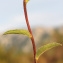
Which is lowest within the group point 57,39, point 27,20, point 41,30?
point 41,30

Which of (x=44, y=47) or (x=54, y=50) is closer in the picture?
(x=44, y=47)

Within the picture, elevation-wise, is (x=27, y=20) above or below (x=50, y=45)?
above

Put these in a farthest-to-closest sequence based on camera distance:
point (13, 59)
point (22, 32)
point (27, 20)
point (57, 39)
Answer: point (57, 39) → point (13, 59) → point (22, 32) → point (27, 20)

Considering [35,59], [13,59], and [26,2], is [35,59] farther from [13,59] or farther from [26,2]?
[13,59]

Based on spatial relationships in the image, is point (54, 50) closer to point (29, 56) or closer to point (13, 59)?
point (29, 56)

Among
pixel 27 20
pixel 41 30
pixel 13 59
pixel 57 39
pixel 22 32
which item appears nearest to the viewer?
pixel 27 20

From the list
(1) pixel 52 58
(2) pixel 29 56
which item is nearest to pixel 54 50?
(1) pixel 52 58

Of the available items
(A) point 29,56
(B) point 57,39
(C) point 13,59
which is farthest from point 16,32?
(B) point 57,39

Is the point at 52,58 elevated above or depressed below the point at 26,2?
below

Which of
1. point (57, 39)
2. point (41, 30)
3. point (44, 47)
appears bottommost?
point (41, 30)
